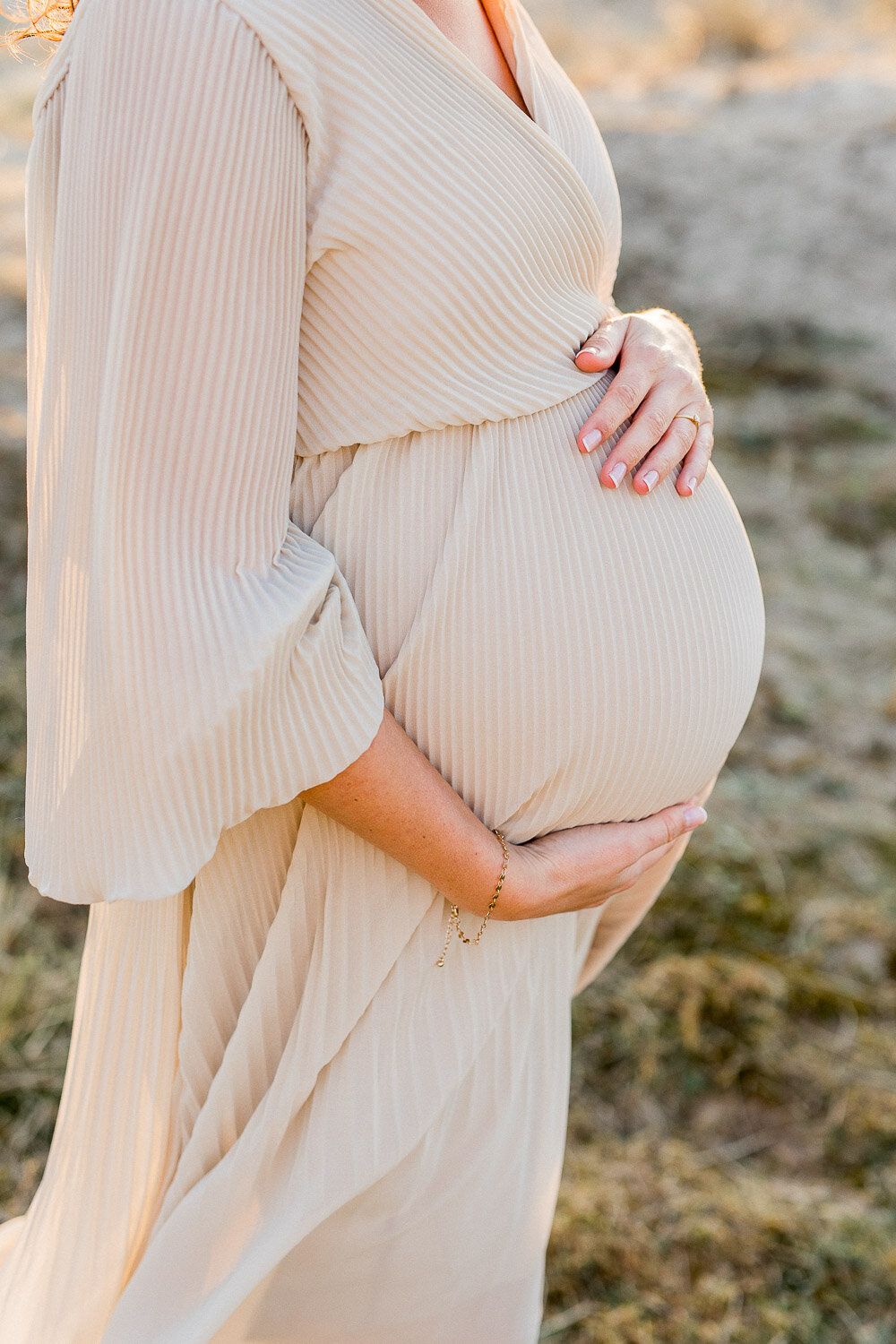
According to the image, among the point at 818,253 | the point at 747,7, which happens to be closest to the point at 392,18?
the point at 818,253

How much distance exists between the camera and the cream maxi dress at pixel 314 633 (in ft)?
2.65

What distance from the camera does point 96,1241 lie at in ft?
3.69

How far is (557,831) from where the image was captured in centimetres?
114

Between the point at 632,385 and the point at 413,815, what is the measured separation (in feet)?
1.61

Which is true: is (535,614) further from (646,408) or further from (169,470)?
(169,470)

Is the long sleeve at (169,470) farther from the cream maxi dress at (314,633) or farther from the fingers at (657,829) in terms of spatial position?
the fingers at (657,829)

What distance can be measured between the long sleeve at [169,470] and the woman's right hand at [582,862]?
9.8 inches

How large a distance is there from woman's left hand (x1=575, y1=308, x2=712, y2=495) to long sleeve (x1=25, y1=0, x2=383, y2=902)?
0.35m

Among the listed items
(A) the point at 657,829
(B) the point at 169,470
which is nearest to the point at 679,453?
(A) the point at 657,829

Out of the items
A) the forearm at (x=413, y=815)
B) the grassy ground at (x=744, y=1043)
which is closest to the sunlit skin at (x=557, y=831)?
the forearm at (x=413, y=815)

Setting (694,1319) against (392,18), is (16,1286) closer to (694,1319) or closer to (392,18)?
(694,1319)

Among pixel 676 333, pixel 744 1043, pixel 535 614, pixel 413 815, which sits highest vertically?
pixel 676 333

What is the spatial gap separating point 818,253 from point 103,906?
20.9 ft

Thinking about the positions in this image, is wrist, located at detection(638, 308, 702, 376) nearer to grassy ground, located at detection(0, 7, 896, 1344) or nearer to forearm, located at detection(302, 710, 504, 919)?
forearm, located at detection(302, 710, 504, 919)
